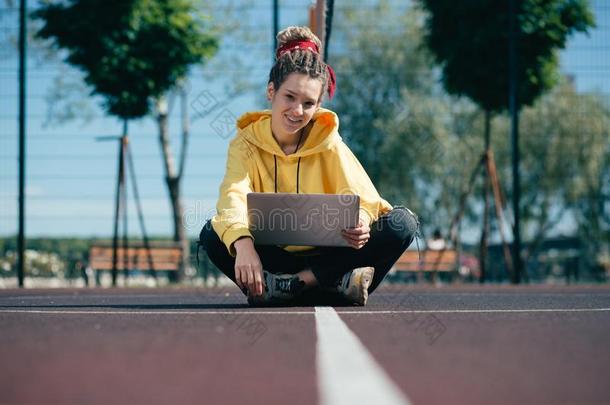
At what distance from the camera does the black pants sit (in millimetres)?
3604

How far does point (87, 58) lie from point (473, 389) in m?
8.57

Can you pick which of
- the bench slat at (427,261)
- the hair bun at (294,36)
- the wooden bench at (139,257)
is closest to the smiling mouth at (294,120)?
the hair bun at (294,36)

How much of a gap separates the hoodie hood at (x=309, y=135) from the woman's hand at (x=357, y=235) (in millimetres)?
445

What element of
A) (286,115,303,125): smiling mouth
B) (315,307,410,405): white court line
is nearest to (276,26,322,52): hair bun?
(286,115,303,125): smiling mouth

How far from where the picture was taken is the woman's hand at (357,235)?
3.39m

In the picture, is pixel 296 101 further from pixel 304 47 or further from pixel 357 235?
pixel 357 235

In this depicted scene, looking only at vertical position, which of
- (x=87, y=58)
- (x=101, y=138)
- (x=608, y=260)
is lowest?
(x=608, y=260)

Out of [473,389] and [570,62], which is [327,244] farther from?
[570,62]

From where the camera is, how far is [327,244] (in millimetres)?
3457

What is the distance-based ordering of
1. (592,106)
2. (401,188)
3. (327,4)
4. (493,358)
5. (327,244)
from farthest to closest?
(401,188) < (592,106) < (327,4) < (327,244) < (493,358)

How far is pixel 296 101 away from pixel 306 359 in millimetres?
1794

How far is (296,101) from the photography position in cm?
354

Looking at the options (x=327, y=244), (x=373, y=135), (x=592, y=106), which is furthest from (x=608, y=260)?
(x=327, y=244)

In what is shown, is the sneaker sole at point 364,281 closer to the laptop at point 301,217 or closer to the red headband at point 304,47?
the laptop at point 301,217
